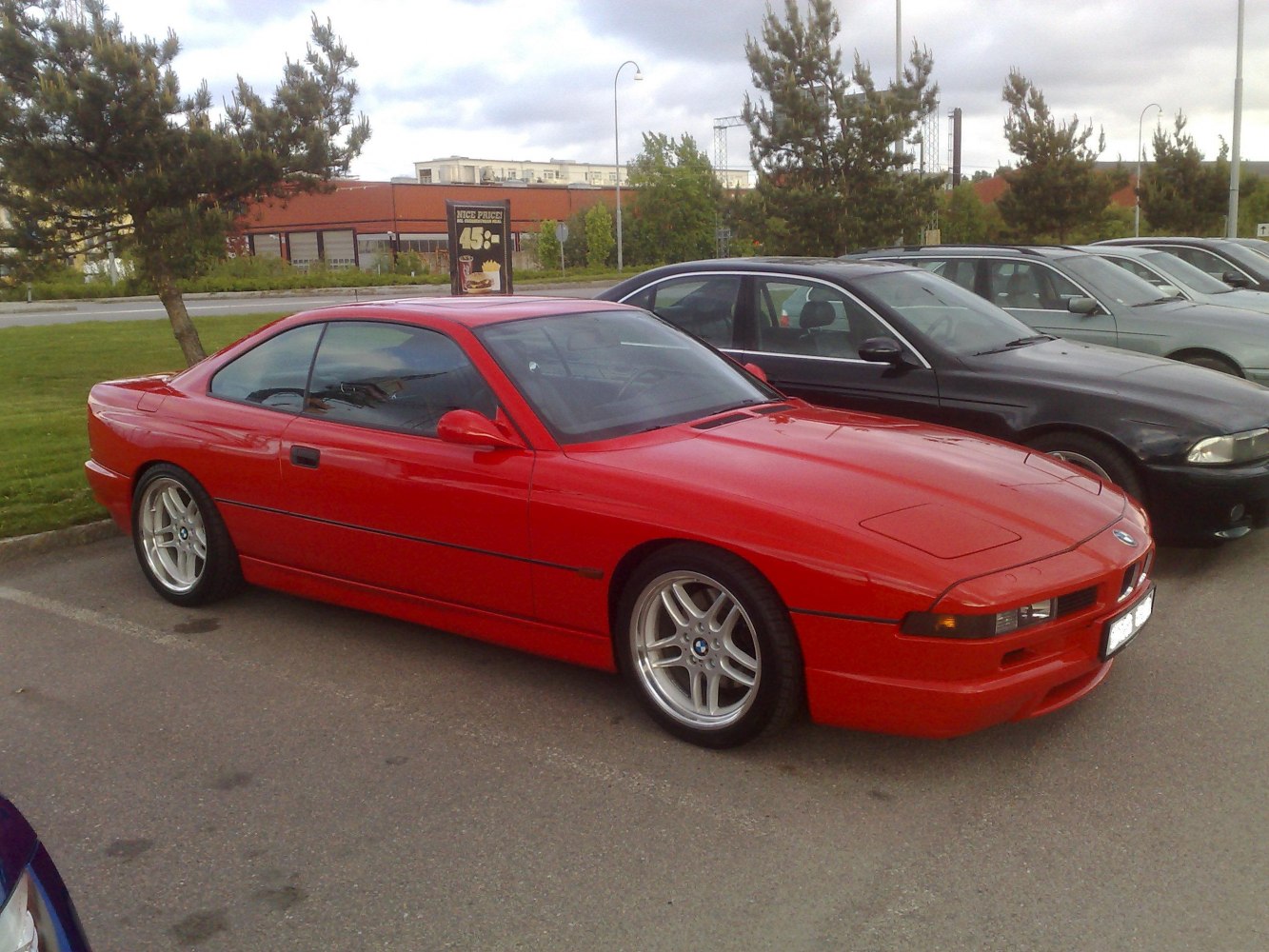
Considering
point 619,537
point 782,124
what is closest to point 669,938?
point 619,537

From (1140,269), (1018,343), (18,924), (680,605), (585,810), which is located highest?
(1140,269)

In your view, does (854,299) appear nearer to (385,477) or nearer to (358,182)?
(385,477)

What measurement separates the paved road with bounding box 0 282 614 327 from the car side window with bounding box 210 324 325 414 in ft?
77.0

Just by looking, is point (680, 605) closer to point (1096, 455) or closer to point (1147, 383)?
point (1096, 455)

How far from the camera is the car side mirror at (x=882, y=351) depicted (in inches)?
253

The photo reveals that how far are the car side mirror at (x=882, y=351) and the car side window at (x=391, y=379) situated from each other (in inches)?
102

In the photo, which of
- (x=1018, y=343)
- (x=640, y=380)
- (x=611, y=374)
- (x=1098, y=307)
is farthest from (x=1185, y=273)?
(x=611, y=374)

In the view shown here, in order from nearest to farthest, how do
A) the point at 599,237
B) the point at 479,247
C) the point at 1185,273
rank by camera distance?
the point at 1185,273 → the point at 479,247 → the point at 599,237

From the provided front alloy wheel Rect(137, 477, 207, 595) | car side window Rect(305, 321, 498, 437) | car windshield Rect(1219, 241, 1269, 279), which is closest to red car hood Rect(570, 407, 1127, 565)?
car side window Rect(305, 321, 498, 437)

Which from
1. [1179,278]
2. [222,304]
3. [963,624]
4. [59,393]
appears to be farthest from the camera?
[222,304]

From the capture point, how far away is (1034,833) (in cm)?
339

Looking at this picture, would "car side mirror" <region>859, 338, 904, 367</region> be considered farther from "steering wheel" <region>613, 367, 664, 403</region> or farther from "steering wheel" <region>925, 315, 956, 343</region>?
"steering wheel" <region>613, 367, 664, 403</region>

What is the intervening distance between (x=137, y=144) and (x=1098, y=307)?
9.25 meters

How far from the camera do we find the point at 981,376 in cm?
645
